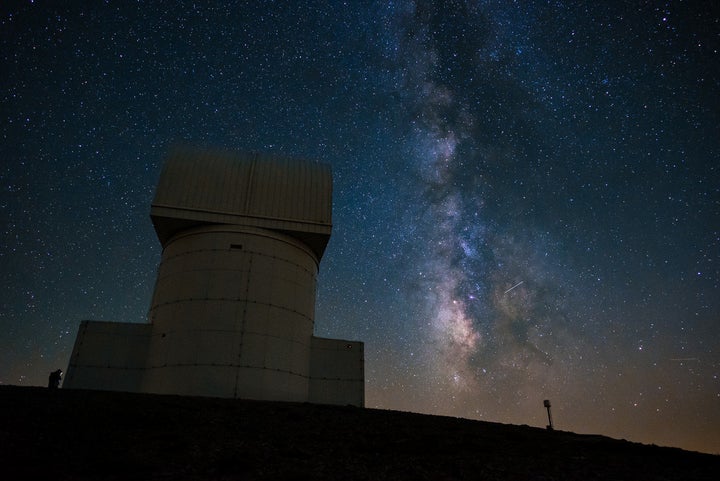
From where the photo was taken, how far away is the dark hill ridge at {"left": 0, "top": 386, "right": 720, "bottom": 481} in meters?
7.70

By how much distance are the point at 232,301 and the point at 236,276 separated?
913 mm

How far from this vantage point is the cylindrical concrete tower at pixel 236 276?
16.4 meters

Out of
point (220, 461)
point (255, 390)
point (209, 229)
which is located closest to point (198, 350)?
point (255, 390)

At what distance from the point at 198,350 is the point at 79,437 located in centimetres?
770

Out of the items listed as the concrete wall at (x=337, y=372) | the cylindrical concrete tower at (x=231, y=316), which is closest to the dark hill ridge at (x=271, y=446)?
the cylindrical concrete tower at (x=231, y=316)

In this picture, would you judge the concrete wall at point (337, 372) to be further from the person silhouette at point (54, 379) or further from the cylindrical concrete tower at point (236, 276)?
the person silhouette at point (54, 379)

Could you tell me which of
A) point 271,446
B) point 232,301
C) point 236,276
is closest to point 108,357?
point 232,301

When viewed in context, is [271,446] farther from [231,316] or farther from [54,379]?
[54,379]

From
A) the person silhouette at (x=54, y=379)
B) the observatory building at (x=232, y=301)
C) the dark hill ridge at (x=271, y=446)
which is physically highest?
the observatory building at (x=232, y=301)

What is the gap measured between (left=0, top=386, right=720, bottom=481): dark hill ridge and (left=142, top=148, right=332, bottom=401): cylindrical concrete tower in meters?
3.35

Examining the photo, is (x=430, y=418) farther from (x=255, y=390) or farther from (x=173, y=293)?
(x=173, y=293)

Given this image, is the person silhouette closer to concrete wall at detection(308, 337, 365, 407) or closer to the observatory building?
the observatory building

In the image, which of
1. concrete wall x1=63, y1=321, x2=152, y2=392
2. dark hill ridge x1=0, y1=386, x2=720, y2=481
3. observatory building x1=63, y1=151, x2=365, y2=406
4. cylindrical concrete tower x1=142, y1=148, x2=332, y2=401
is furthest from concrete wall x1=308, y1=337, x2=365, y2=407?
concrete wall x1=63, y1=321, x2=152, y2=392

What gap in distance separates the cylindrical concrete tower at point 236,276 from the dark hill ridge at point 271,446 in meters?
3.35
